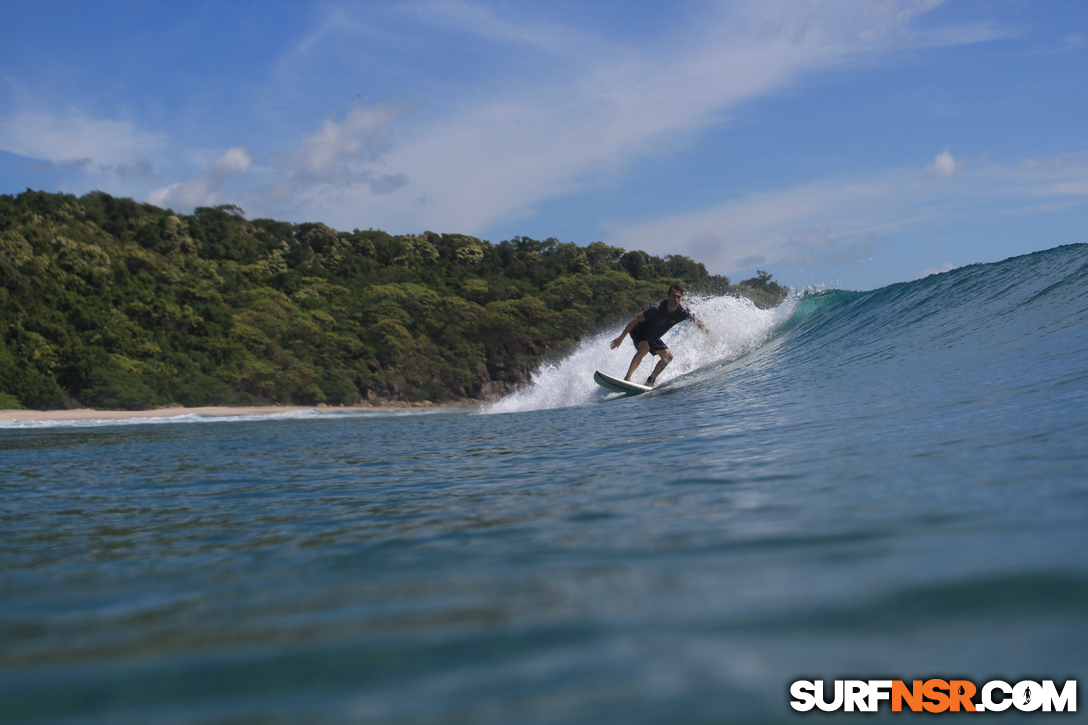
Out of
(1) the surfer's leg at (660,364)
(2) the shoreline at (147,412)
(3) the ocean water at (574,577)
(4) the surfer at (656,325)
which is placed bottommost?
(3) the ocean water at (574,577)

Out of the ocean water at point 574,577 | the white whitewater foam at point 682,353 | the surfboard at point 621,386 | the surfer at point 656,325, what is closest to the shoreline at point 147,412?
the white whitewater foam at point 682,353

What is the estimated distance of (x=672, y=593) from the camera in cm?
175

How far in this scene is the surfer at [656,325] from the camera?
12195mm

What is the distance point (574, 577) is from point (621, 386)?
10.5 m

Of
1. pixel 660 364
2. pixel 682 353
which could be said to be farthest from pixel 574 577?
pixel 682 353

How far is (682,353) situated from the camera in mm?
15195

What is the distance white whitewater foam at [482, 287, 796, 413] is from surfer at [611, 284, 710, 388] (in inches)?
48.4

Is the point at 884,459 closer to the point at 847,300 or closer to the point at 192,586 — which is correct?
the point at 192,586

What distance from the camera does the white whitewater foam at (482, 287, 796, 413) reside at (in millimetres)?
14641

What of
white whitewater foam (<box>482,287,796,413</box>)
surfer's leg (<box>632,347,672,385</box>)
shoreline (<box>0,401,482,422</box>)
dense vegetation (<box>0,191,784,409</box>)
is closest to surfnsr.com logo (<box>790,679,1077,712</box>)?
surfer's leg (<box>632,347,672,385</box>)

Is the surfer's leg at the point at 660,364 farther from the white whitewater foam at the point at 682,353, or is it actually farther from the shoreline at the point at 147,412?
the shoreline at the point at 147,412

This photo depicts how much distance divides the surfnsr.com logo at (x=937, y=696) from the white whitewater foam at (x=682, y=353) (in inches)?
493

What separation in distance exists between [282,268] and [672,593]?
45787 millimetres

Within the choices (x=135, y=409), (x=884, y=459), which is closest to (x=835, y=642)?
(x=884, y=459)
